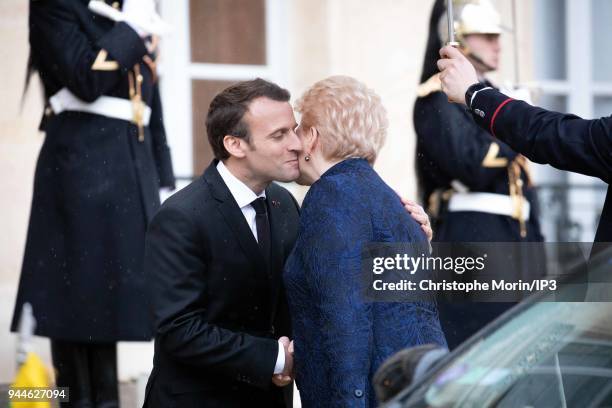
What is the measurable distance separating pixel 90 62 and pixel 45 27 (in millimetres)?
215

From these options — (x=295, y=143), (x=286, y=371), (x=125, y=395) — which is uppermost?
(x=295, y=143)

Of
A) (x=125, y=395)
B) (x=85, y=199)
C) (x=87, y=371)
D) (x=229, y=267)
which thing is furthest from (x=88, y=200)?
(x=229, y=267)

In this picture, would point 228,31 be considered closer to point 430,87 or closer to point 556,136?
point 430,87

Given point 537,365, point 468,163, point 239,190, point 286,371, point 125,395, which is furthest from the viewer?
point 125,395

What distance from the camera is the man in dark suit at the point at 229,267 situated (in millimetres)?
3623

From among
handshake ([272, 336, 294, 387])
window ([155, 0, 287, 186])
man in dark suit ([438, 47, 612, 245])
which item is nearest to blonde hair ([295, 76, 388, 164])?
man in dark suit ([438, 47, 612, 245])

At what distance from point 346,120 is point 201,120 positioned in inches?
148

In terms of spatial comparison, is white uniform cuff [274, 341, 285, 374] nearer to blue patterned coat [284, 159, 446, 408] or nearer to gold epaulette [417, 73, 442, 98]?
blue patterned coat [284, 159, 446, 408]

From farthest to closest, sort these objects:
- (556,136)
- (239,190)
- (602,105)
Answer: (602,105) < (239,190) < (556,136)

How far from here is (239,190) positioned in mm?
3809

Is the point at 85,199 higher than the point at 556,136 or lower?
lower

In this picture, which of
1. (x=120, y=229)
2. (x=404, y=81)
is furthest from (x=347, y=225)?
(x=404, y=81)

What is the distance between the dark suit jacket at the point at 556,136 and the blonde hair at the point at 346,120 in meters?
0.32

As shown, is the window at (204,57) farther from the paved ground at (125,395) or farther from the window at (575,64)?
the window at (575,64)
